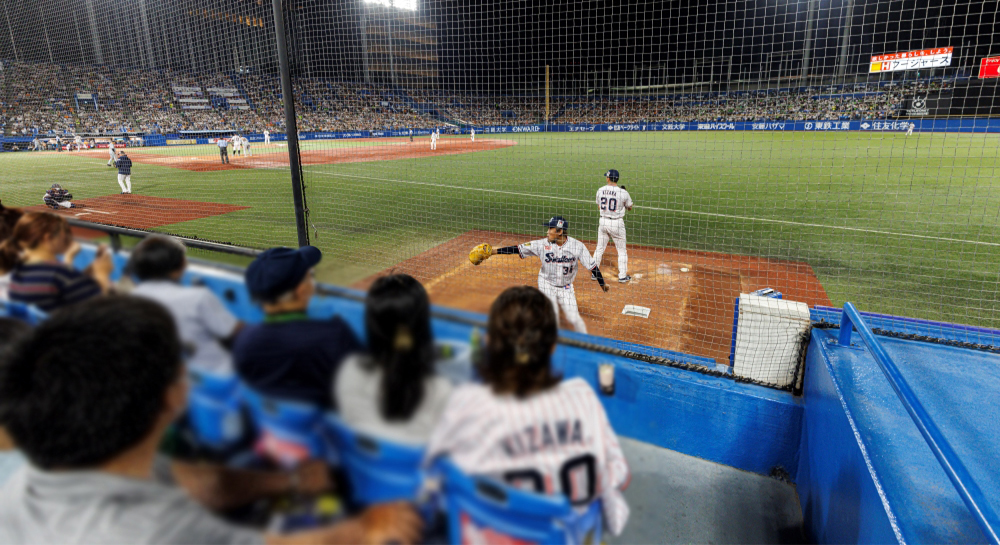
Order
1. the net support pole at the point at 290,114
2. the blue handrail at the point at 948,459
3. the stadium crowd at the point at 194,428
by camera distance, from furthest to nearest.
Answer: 1. the net support pole at the point at 290,114
2. the blue handrail at the point at 948,459
3. the stadium crowd at the point at 194,428

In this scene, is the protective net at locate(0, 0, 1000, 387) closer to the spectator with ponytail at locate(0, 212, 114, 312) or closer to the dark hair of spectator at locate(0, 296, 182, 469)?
the dark hair of spectator at locate(0, 296, 182, 469)

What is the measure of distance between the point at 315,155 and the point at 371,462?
2520 centimetres

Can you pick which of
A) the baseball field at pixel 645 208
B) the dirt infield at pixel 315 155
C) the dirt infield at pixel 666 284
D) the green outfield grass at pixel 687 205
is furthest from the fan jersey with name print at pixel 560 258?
the dirt infield at pixel 315 155

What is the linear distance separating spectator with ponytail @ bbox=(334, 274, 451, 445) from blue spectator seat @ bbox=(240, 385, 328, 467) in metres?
0.06

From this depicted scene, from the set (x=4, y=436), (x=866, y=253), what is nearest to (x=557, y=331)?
(x=4, y=436)

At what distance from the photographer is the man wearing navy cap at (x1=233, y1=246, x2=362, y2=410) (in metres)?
0.90

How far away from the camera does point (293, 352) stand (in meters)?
0.93

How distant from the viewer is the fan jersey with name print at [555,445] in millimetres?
1009

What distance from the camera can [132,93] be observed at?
23.6 meters

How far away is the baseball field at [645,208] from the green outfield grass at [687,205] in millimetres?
65

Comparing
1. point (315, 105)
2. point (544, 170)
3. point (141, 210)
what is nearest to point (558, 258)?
point (141, 210)

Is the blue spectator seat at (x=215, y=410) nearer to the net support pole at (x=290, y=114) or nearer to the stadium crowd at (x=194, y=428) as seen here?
the stadium crowd at (x=194, y=428)

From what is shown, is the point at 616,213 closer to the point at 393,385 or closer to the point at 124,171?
the point at 393,385

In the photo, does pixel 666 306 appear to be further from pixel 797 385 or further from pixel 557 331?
pixel 557 331
